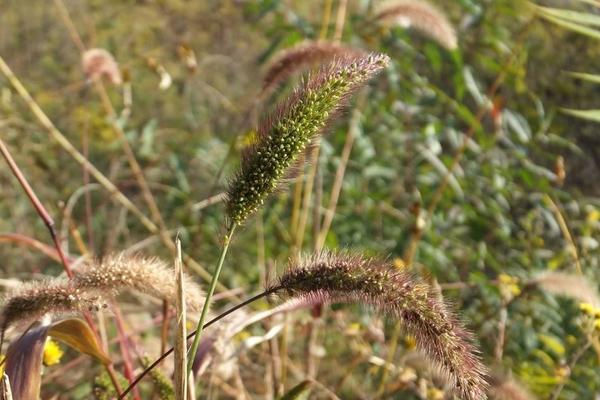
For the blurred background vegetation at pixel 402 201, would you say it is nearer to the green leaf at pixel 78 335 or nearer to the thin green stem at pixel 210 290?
the green leaf at pixel 78 335

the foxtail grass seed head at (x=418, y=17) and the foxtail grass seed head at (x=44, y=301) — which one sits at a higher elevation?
the foxtail grass seed head at (x=44, y=301)

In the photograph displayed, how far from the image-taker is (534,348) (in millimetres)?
2678

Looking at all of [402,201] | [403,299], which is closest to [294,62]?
[403,299]

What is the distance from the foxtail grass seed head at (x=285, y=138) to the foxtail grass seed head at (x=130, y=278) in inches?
5.7

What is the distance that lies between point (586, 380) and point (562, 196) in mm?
677

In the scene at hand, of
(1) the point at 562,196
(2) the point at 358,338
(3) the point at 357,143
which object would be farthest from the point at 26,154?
(1) the point at 562,196

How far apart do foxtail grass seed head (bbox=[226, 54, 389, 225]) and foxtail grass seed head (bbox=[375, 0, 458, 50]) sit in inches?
42.7

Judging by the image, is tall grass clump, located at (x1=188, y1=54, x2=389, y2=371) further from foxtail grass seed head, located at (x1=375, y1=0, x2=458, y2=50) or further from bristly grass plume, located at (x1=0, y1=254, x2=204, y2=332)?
foxtail grass seed head, located at (x1=375, y1=0, x2=458, y2=50)

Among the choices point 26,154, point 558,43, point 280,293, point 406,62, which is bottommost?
point 558,43

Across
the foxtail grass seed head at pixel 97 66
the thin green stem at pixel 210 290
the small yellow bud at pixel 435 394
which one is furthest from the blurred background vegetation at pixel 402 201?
the thin green stem at pixel 210 290

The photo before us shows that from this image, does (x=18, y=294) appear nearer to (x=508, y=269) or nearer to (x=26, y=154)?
(x=508, y=269)

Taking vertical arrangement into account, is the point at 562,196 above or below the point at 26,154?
below

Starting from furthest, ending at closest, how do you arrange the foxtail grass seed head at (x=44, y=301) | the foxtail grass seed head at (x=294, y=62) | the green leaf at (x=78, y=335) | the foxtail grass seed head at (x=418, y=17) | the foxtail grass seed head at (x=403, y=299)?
the foxtail grass seed head at (x=418, y=17) < the foxtail grass seed head at (x=294, y=62) < the green leaf at (x=78, y=335) < the foxtail grass seed head at (x=44, y=301) < the foxtail grass seed head at (x=403, y=299)

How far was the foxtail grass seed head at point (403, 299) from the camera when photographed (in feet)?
2.91
